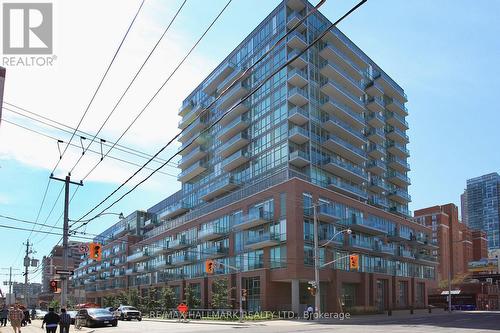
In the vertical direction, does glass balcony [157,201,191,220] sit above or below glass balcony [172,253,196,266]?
above

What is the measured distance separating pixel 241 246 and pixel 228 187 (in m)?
14.1

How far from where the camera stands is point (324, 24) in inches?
2766

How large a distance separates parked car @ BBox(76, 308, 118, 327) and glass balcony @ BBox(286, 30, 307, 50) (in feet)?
130

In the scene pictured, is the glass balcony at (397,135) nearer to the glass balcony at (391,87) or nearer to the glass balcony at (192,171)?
the glass balcony at (391,87)

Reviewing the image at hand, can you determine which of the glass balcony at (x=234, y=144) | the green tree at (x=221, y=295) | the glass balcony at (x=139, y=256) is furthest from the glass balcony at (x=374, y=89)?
the glass balcony at (x=139, y=256)

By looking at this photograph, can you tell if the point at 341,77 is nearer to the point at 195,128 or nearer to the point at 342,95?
the point at 342,95

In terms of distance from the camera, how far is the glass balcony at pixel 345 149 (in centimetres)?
6701

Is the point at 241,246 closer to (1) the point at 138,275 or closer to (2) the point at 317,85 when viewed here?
(2) the point at 317,85

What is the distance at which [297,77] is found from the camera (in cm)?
6322

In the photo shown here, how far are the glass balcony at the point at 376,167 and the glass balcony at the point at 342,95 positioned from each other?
9407 mm

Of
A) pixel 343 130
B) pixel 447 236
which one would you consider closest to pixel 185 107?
pixel 343 130

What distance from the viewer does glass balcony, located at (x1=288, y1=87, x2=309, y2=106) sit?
6247 centimetres

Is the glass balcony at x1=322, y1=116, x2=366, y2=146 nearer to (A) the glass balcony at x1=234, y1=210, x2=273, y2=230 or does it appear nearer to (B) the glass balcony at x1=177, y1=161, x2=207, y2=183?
(A) the glass balcony at x1=234, y1=210, x2=273, y2=230

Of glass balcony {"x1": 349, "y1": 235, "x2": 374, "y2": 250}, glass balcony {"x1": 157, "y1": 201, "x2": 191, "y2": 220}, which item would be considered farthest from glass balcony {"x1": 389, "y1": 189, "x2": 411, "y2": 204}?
glass balcony {"x1": 157, "y1": 201, "x2": 191, "y2": 220}
